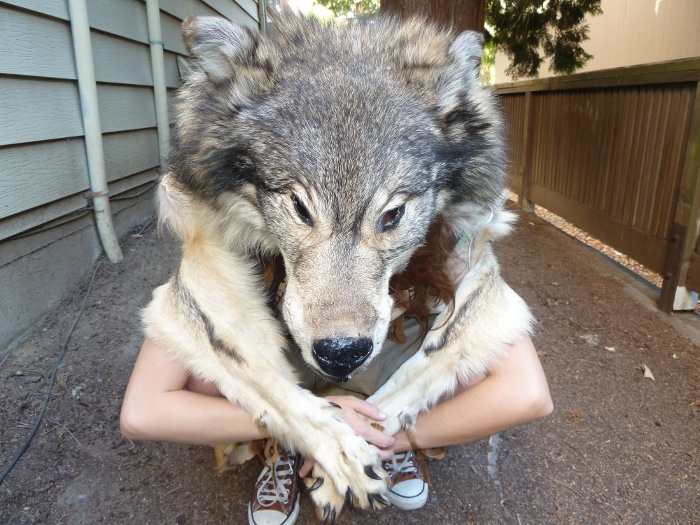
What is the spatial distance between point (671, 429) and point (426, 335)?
4.78ft

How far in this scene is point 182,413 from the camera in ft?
5.78

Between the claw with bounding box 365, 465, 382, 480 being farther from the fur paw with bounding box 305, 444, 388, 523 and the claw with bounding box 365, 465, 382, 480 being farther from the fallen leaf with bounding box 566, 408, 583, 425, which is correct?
the fallen leaf with bounding box 566, 408, 583, 425

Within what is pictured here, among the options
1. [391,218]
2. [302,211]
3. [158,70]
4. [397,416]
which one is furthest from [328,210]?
[158,70]

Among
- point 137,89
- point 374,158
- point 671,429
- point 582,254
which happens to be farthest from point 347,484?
point 582,254

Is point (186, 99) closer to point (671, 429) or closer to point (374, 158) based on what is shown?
point (374, 158)

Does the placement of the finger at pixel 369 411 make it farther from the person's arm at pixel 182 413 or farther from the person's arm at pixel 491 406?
the person's arm at pixel 491 406

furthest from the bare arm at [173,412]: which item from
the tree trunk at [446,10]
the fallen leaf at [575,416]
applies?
the tree trunk at [446,10]

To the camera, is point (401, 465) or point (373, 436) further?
point (401, 465)

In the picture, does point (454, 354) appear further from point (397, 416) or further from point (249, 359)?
point (249, 359)

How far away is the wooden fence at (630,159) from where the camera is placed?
3.50 metres

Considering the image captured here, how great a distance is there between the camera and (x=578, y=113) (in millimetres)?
5207

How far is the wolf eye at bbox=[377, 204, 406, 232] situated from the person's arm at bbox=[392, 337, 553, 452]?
0.61 metres

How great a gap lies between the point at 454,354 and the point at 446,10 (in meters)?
2.85

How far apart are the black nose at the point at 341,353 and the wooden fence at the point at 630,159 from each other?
9.52 feet
